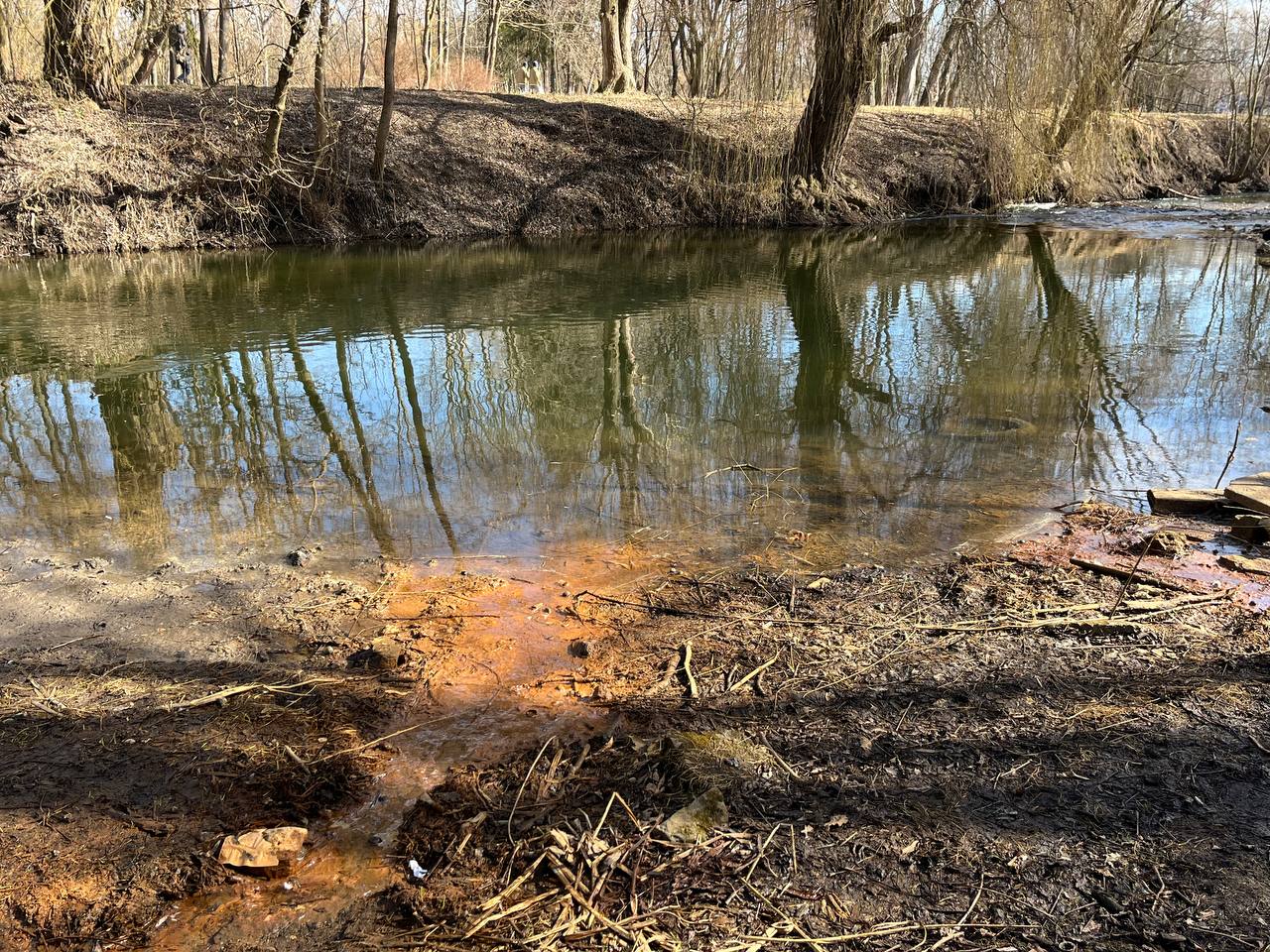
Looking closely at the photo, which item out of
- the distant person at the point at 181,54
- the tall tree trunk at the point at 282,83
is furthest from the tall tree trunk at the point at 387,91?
the distant person at the point at 181,54

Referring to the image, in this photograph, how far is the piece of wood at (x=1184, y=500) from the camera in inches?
179

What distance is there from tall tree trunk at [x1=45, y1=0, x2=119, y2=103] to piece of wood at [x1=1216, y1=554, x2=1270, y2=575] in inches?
684

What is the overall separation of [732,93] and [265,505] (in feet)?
43.8

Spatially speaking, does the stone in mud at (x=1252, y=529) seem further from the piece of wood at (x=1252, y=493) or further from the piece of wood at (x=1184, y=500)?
the piece of wood at (x=1184, y=500)

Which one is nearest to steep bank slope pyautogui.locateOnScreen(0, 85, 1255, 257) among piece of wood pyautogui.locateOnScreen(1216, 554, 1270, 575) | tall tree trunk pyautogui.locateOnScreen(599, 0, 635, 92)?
tall tree trunk pyautogui.locateOnScreen(599, 0, 635, 92)

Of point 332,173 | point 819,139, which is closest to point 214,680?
point 332,173

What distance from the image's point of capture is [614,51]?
2275 centimetres

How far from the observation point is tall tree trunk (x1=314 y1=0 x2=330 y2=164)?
539 inches

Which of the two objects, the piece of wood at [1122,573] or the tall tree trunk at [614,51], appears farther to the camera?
the tall tree trunk at [614,51]

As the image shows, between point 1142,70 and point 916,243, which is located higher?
point 1142,70

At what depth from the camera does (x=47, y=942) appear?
208 centimetres

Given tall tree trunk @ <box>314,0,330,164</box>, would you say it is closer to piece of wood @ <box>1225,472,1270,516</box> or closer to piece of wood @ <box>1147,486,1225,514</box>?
piece of wood @ <box>1147,486,1225,514</box>

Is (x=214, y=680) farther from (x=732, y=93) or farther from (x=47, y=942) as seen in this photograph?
(x=732, y=93)

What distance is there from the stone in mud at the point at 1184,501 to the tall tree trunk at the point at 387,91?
13.5 metres
